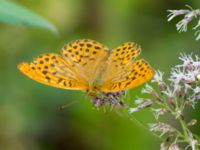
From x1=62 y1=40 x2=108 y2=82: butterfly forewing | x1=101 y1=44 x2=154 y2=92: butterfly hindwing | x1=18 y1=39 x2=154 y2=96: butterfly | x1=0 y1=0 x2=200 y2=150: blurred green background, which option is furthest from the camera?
x1=0 y1=0 x2=200 y2=150: blurred green background

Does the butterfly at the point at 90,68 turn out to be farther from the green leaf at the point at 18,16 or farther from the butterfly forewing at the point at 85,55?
the green leaf at the point at 18,16

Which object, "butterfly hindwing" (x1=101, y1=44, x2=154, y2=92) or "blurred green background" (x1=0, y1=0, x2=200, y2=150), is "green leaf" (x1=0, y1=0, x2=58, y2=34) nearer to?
"butterfly hindwing" (x1=101, y1=44, x2=154, y2=92)

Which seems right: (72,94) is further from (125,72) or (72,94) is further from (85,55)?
(125,72)

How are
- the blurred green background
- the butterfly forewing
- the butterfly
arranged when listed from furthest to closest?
the blurred green background
the butterfly forewing
the butterfly

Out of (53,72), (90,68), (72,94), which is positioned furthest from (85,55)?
(72,94)

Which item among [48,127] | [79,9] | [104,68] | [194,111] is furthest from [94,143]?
[104,68]

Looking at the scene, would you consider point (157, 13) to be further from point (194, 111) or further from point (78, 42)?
point (78, 42)

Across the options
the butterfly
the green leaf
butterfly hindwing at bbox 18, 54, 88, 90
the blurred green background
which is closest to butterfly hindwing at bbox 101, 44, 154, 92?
the butterfly

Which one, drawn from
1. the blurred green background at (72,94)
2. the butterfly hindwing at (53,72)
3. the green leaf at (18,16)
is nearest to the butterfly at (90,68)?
the butterfly hindwing at (53,72)
